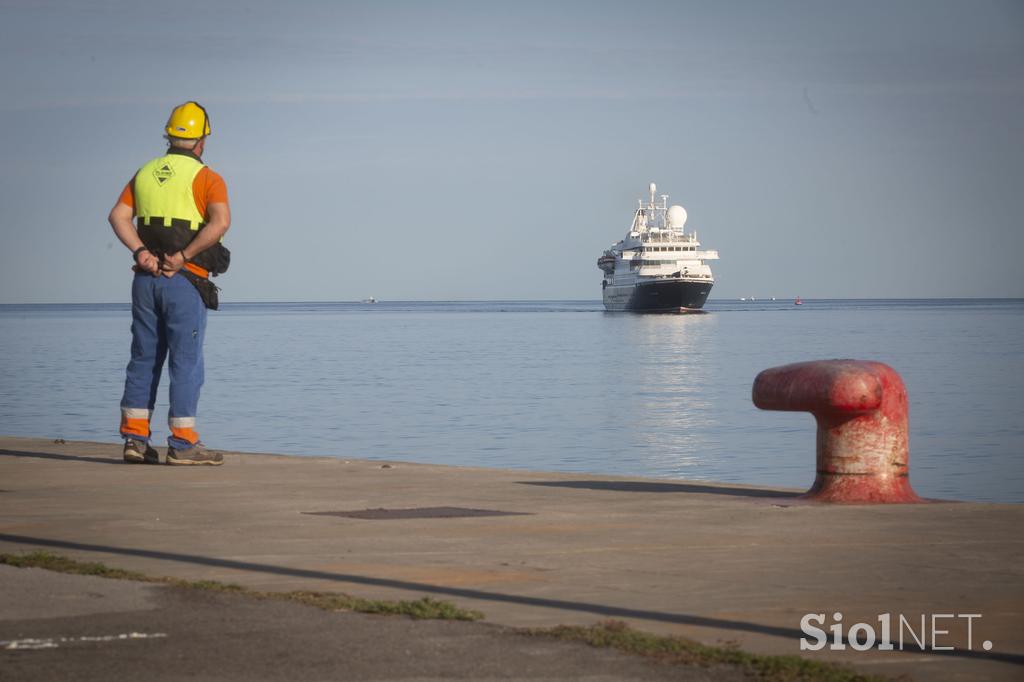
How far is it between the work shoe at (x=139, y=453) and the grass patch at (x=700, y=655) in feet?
20.6

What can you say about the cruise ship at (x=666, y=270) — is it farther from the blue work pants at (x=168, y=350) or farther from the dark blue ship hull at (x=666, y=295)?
the blue work pants at (x=168, y=350)

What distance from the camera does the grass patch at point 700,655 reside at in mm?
4219

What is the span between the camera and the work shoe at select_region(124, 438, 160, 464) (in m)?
10.6

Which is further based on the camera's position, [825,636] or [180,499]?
[180,499]

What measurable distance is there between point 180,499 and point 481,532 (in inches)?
79.5

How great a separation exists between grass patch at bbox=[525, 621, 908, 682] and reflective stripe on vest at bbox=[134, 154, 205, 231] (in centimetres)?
619

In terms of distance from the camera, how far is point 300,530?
7168mm

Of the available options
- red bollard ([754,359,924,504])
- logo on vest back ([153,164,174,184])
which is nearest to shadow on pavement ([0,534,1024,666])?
red bollard ([754,359,924,504])

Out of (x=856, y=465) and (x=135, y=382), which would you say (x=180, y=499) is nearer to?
(x=135, y=382)

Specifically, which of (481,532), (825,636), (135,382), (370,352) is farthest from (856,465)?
(370,352)

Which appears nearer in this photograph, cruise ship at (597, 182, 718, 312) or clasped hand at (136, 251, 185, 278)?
clasped hand at (136, 251, 185, 278)

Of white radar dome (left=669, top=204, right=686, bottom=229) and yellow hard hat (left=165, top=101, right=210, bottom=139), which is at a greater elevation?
white radar dome (left=669, top=204, right=686, bottom=229)

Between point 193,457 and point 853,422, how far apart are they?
172 inches

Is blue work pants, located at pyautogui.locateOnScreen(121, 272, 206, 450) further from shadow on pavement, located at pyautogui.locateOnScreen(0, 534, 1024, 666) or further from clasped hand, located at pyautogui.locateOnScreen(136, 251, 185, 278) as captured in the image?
shadow on pavement, located at pyautogui.locateOnScreen(0, 534, 1024, 666)
